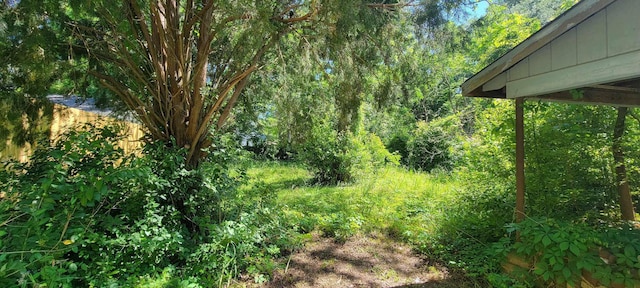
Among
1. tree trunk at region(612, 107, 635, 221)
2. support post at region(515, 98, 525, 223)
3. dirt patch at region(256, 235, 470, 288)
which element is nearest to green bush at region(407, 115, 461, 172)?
tree trunk at region(612, 107, 635, 221)

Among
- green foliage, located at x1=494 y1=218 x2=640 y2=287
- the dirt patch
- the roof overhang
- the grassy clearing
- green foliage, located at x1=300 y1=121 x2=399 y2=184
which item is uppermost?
the roof overhang

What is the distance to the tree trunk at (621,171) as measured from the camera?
3.50 m

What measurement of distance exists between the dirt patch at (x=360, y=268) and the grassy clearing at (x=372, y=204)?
0.38 metres

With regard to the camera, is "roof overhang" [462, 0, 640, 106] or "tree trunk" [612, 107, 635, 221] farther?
"tree trunk" [612, 107, 635, 221]

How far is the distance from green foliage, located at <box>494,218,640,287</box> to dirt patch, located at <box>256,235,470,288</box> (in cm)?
82

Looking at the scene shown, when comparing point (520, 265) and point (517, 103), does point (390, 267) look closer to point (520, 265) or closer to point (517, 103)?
point (520, 265)

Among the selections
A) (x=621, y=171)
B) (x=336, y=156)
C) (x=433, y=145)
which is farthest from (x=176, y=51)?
(x=433, y=145)

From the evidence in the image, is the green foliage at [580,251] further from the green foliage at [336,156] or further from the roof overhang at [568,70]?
the green foliage at [336,156]

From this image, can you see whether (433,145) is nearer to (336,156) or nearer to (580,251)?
(336,156)

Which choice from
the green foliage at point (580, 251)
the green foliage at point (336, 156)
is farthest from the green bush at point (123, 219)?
the green foliage at point (336, 156)

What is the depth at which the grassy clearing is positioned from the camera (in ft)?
15.4

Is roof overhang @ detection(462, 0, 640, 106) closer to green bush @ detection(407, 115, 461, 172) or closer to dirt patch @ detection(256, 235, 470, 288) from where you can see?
dirt patch @ detection(256, 235, 470, 288)

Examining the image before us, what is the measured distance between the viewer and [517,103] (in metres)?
3.24

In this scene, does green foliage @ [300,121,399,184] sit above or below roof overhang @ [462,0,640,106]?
below
